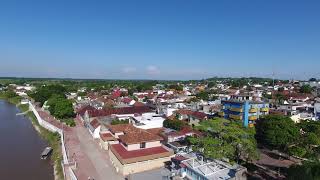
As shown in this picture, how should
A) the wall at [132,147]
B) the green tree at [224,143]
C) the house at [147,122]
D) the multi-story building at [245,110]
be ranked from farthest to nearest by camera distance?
the multi-story building at [245,110], the house at [147,122], the wall at [132,147], the green tree at [224,143]

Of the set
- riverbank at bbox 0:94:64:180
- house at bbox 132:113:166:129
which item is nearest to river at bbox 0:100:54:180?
riverbank at bbox 0:94:64:180

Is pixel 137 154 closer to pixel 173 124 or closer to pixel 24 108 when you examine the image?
pixel 173 124

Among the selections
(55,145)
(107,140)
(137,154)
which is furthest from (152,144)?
(55,145)

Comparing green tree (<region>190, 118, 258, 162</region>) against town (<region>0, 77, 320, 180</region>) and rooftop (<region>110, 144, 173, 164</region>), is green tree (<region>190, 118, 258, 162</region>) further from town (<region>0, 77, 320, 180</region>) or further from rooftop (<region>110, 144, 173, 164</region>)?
rooftop (<region>110, 144, 173, 164</region>)

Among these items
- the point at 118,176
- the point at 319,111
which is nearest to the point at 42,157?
the point at 118,176

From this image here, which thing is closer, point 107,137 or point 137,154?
point 137,154

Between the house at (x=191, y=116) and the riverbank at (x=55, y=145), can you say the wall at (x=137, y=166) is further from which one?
the house at (x=191, y=116)

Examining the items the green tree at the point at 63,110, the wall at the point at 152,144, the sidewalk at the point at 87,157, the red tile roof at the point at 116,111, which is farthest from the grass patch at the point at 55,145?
the wall at the point at 152,144
